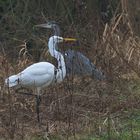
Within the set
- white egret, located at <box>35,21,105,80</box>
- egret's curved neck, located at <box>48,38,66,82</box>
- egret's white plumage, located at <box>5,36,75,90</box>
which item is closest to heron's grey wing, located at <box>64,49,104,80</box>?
white egret, located at <box>35,21,105,80</box>

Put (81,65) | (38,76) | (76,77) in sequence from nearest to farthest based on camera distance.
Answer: (38,76) < (81,65) < (76,77)

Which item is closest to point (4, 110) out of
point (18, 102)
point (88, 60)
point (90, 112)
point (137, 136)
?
point (18, 102)

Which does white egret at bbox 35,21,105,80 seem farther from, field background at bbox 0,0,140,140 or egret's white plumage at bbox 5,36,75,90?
egret's white plumage at bbox 5,36,75,90

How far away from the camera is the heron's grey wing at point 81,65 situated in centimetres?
969

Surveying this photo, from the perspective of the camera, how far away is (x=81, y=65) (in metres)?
9.91

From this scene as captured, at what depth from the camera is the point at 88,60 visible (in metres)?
10.3

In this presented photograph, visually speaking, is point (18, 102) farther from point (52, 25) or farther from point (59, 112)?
point (52, 25)

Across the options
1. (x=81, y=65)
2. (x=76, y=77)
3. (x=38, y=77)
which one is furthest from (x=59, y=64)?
(x=76, y=77)

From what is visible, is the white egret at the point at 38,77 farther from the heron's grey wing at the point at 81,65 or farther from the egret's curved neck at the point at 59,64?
the heron's grey wing at the point at 81,65

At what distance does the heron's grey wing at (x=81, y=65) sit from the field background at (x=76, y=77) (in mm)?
130

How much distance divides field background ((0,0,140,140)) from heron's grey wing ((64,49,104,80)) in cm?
13

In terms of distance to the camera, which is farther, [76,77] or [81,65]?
[76,77]

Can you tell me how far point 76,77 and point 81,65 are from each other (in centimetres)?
25

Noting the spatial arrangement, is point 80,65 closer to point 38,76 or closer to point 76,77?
point 76,77
